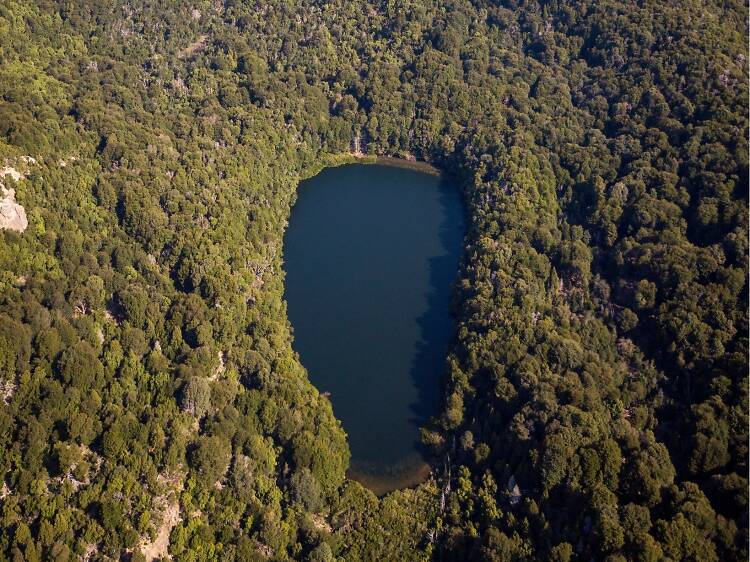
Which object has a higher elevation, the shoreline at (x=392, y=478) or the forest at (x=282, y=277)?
the forest at (x=282, y=277)

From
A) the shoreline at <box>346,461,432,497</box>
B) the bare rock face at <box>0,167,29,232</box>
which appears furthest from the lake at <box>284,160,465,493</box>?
the bare rock face at <box>0,167,29,232</box>

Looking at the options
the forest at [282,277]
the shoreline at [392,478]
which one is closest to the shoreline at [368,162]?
the forest at [282,277]

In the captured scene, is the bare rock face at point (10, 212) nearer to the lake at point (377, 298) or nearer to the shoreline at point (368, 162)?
the lake at point (377, 298)

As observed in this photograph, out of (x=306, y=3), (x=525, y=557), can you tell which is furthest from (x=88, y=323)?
(x=306, y=3)

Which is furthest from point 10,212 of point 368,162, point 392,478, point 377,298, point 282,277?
point 368,162

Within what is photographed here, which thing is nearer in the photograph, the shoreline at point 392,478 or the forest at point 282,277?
the forest at point 282,277

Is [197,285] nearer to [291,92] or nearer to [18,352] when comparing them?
[18,352]
